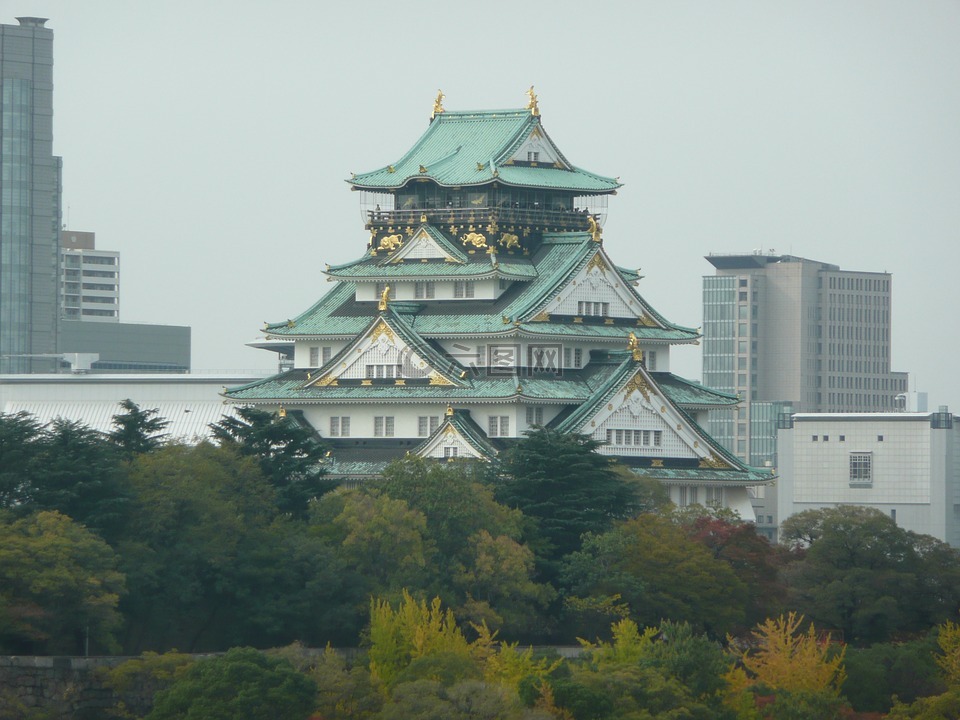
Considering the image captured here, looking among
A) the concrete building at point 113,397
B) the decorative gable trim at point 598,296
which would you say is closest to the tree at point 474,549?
the decorative gable trim at point 598,296

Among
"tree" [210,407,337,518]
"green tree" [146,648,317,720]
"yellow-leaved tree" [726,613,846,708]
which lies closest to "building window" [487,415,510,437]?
"tree" [210,407,337,518]

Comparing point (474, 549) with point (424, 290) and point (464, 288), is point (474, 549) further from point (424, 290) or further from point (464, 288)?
point (424, 290)

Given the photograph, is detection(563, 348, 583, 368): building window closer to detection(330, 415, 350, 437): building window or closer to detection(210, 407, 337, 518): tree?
detection(330, 415, 350, 437): building window

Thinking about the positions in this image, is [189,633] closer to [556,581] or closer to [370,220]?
[556,581]

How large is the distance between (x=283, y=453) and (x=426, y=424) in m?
13.7

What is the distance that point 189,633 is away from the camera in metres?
86.8

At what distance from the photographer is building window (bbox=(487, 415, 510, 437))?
4220 inches

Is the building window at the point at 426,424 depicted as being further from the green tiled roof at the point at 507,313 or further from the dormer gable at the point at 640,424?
the dormer gable at the point at 640,424

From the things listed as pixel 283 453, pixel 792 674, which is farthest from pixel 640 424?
pixel 792 674

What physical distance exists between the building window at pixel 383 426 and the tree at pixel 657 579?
59.2ft

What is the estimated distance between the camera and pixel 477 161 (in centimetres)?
11500

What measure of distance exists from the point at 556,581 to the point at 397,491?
6972 mm

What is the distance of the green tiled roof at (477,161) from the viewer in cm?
11381

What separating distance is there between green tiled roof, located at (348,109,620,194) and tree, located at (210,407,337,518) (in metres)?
20.2
